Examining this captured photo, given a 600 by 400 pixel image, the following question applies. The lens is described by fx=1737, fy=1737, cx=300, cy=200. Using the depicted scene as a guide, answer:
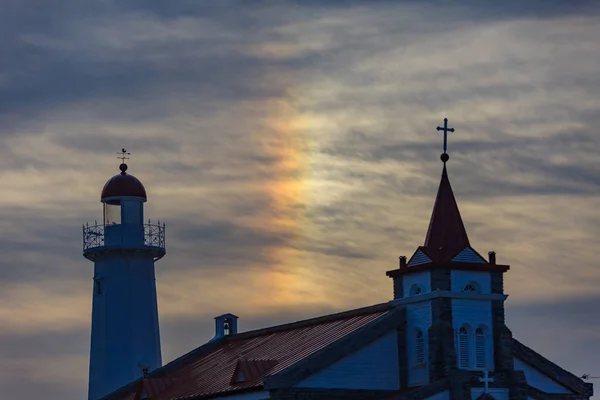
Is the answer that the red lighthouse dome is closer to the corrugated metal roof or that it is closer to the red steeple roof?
the corrugated metal roof

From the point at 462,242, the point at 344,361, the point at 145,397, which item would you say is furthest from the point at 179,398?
the point at 462,242

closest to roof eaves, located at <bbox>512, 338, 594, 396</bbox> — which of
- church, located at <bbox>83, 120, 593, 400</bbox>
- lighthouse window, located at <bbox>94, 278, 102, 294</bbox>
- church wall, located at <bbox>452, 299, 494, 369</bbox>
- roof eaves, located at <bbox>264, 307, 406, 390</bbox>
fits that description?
church, located at <bbox>83, 120, 593, 400</bbox>

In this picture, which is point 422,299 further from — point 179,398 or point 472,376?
point 179,398

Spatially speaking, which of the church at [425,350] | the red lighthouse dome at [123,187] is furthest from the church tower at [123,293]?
the church at [425,350]

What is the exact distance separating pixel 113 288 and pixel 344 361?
3041 centimetres

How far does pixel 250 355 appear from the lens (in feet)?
274

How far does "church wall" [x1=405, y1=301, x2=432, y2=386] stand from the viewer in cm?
7325

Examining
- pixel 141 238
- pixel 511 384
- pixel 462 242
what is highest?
pixel 141 238

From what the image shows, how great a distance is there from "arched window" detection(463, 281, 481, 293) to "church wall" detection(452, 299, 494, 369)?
1.56 feet

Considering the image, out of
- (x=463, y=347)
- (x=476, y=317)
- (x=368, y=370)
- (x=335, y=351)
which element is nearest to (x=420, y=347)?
(x=463, y=347)

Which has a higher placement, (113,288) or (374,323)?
(113,288)

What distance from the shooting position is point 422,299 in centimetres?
7344

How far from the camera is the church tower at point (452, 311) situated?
238 feet

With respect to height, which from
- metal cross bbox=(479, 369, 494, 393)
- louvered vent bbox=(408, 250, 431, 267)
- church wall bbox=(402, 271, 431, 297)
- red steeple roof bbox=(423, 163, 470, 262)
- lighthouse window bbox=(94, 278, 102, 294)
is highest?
lighthouse window bbox=(94, 278, 102, 294)
